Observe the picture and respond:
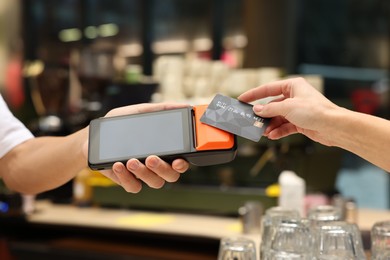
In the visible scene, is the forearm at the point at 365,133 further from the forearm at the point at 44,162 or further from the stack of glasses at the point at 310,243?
the forearm at the point at 44,162

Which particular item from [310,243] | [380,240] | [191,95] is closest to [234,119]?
[310,243]

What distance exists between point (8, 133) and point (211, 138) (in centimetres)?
77

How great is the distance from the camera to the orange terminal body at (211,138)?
1.32m

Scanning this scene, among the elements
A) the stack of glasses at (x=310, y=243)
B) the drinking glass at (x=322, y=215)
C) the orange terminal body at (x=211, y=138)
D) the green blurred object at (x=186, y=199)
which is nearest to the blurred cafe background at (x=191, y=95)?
the green blurred object at (x=186, y=199)

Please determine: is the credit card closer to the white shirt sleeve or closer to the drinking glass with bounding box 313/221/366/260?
the drinking glass with bounding box 313/221/366/260

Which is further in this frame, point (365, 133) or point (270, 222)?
point (270, 222)

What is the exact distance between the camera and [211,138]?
1333 millimetres

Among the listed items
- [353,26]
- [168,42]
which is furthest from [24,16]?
[353,26]

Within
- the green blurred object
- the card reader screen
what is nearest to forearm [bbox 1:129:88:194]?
the card reader screen

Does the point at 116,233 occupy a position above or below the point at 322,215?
below

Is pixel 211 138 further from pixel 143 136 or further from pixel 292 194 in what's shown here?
pixel 292 194

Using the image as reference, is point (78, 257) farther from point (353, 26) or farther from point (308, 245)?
point (353, 26)

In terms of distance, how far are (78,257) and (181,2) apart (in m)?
4.04

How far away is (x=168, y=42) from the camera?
6523mm
